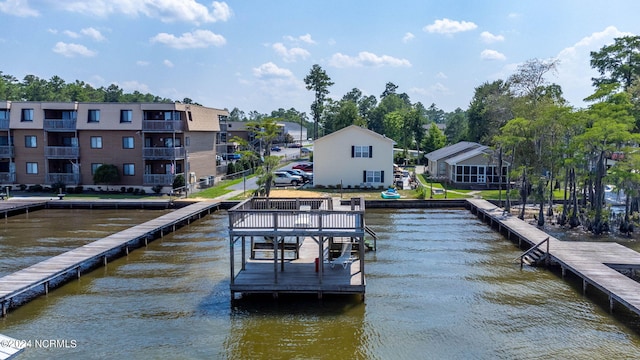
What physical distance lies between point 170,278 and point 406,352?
11.8m

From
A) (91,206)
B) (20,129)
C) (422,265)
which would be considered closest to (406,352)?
(422,265)

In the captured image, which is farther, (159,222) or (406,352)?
(159,222)

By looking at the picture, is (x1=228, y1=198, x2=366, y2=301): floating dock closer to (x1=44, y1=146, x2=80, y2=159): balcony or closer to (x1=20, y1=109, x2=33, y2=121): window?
(x1=44, y1=146, x2=80, y2=159): balcony

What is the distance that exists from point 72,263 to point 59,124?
1127 inches

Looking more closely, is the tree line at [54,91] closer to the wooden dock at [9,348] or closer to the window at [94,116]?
the window at [94,116]

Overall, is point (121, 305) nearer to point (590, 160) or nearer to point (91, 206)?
point (91, 206)

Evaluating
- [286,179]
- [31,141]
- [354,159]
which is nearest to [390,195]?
[354,159]

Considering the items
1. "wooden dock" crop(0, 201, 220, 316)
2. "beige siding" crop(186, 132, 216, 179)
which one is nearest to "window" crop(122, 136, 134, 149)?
"beige siding" crop(186, 132, 216, 179)

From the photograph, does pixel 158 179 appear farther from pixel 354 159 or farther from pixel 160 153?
pixel 354 159

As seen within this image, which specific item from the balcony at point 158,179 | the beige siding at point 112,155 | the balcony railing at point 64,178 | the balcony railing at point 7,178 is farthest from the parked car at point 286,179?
the balcony railing at point 7,178

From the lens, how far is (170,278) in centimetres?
2330

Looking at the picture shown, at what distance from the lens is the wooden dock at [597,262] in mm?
19078

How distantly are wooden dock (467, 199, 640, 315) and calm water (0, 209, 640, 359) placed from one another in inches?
30.0

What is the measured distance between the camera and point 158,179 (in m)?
46.5
